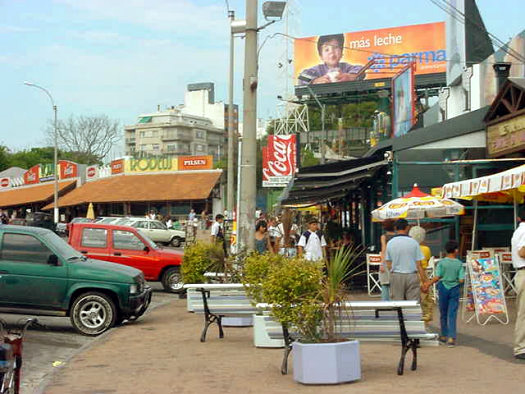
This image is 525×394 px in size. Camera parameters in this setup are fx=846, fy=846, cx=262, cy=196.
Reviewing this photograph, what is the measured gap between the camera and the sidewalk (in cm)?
861

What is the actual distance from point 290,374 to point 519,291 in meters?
2.83

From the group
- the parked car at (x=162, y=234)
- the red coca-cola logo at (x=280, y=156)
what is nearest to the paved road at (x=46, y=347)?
the parked car at (x=162, y=234)

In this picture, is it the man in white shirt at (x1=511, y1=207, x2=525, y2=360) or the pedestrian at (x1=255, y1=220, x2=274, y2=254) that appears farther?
the pedestrian at (x1=255, y1=220, x2=274, y2=254)

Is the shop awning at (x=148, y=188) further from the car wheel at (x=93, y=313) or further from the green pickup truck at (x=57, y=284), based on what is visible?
the car wheel at (x=93, y=313)

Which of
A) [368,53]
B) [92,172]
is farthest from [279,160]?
[92,172]

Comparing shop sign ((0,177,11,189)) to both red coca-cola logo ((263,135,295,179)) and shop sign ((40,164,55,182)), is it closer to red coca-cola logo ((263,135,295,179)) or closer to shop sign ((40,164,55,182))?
shop sign ((40,164,55,182))

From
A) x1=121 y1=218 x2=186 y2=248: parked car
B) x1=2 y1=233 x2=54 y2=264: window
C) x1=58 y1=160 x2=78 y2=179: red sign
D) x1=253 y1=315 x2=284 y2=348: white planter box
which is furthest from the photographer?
x1=58 y1=160 x2=78 y2=179: red sign

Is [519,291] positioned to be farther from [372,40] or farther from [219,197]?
[372,40]

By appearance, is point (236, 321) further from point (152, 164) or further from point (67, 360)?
point (152, 164)

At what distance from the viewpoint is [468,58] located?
2856 cm

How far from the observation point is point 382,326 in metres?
9.20

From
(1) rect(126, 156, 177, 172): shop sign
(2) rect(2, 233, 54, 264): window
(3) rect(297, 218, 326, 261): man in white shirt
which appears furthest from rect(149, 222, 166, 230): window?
(2) rect(2, 233, 54, 264): window

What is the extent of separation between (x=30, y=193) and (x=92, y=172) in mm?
6862

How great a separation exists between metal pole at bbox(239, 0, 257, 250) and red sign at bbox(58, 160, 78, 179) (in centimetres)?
5549
